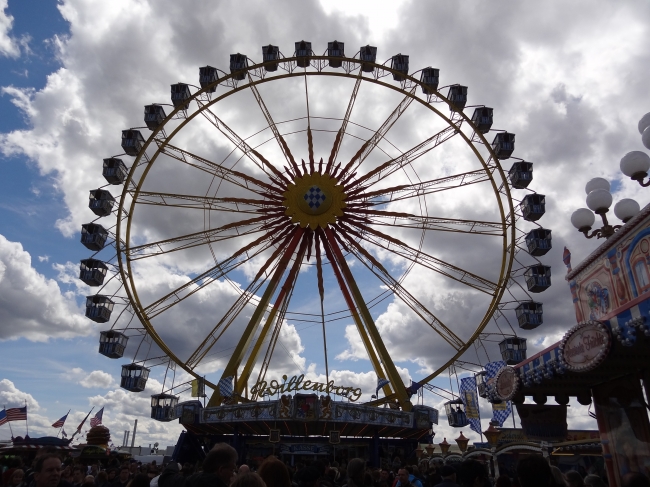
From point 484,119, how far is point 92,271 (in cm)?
1631

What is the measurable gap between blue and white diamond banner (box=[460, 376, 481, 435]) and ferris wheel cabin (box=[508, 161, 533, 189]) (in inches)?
303

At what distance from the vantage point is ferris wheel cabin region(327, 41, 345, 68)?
67.8 ft

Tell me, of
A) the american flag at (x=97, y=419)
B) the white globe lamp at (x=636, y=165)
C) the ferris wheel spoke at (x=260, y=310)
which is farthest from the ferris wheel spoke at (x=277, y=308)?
the american flag at (x=97, y=419)

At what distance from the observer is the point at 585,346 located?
670 cm

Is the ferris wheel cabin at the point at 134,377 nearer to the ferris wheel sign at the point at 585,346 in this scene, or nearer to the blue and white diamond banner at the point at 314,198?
the blue and white diamond banner at the point at 314,198

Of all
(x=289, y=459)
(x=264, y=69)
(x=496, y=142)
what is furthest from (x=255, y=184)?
(x=289, y=459)

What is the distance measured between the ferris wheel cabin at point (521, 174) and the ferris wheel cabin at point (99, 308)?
16215 millimetres

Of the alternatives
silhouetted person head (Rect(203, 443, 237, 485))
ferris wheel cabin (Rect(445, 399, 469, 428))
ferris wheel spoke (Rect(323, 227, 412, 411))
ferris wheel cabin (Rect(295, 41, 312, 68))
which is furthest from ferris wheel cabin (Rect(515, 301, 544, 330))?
silhouetted person head (Rect(203, 443, 237, 485))

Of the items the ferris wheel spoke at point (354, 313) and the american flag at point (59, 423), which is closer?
the ferris wheel spoke at point (354, 313)

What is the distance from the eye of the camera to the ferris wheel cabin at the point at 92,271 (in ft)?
63.6

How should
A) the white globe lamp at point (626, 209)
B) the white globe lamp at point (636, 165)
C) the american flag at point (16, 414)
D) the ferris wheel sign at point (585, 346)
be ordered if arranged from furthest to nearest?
1. the american flag at point (16, 414)
2. the white globe lamp at point (626, 209)
3. the white globe lamp at point (636, 165)
4. the ferris wheel sign at point (585, 346)

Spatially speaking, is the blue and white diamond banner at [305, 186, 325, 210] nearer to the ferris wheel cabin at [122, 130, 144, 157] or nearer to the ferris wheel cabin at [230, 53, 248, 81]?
the ferris wheel cabin at [230, 53, 248, 81]

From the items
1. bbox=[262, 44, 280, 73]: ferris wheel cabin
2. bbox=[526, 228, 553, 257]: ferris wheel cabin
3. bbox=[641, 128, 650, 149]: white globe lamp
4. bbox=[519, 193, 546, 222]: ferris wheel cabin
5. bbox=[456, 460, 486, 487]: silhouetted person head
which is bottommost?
bbox=[456, 460, 486, 487]: silhouetted person head

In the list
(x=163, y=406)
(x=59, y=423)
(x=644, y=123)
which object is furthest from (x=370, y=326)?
(x=59, y=423)
